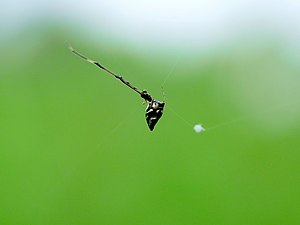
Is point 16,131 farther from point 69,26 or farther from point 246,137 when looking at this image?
point 246,137

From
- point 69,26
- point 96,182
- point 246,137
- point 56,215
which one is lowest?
point 56,215

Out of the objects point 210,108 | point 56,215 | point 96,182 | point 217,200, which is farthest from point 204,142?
point 56,215

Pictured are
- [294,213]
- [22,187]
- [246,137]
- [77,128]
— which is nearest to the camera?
[294,213]

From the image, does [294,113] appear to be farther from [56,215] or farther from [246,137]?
[56,215]

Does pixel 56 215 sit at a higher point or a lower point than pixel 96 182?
lower

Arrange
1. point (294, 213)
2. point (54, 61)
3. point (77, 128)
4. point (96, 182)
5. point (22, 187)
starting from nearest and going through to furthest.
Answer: point (294, 213) → point (22, 187) → point (96, 182) → point (77, 128) → point (54, 61)

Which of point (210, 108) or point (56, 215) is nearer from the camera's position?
point (56, 215)

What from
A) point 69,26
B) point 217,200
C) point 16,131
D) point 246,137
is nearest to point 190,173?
point 217,200
